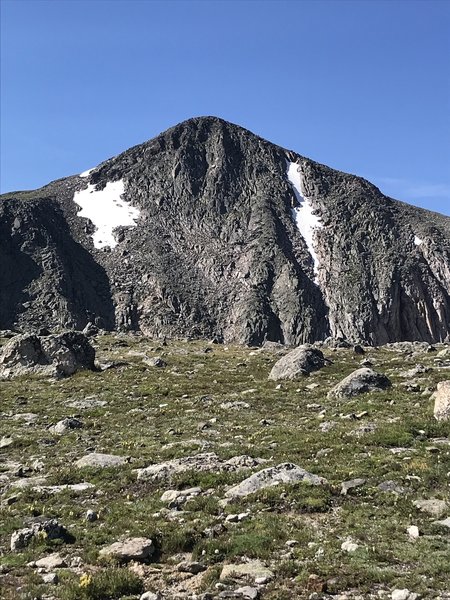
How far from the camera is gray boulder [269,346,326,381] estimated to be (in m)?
43.1

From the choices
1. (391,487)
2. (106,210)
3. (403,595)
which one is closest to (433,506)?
(391,487)

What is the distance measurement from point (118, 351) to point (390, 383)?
114 feet

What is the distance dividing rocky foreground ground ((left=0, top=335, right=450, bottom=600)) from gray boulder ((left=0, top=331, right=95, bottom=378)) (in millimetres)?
10253

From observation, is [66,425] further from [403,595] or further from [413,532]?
[403,595]

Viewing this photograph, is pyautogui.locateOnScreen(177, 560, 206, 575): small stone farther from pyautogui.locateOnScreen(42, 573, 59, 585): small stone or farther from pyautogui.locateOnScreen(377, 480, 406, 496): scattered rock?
pyautogui.locateOnScreen(377, 480, 406, 496): scattered rock

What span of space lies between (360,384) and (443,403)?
855 cm

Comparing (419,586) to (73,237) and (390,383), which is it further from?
(73,237)

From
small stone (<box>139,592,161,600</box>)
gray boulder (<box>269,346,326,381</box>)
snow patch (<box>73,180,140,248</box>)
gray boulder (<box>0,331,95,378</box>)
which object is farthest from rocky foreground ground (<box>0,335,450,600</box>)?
snow patch (<box>73,180,140,248</box>)

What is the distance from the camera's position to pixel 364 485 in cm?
1748

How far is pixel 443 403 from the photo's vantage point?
25875 mm

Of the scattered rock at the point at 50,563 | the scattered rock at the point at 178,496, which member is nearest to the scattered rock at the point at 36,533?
the scattered rock at the point at 50,563

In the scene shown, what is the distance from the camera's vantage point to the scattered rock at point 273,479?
17672mm

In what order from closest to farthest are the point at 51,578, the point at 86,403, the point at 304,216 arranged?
the point at 51,578
the point at 86,403
the point at 304,216

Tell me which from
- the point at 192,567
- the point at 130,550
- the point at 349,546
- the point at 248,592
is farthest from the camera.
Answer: the point at 130,550
